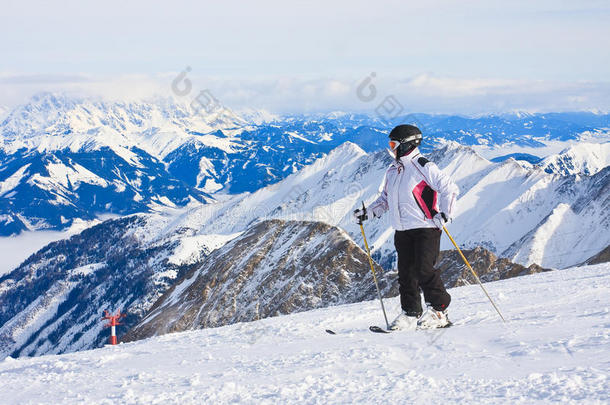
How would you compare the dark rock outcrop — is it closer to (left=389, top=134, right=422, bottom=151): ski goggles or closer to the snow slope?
the snow slope

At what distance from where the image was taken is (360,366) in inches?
337

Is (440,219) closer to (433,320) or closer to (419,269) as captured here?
(419,269)

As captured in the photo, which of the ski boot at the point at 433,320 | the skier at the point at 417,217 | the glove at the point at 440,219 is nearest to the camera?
the glove at the point at 440,219

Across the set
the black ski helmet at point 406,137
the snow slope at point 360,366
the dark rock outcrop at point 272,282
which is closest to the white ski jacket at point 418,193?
the black ski helmet at point 406,137

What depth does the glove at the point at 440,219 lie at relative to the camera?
34.1 feet

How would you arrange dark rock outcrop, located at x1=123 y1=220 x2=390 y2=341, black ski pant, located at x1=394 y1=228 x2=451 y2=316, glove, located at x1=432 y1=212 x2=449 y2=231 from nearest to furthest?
glove, located at x1=432 y1=212 x2=449 y2=231 → black ski pant, located at x1=394 y1=228 x2=451 y2=316 → dark rock outcrop, located at x1=123 y1=220 x2=390 y2=341

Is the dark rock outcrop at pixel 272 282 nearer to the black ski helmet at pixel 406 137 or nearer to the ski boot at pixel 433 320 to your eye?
the ski boot at pixel 433 320

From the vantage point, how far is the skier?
10594mm

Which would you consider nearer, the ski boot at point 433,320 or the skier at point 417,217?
the skier at point 417,217

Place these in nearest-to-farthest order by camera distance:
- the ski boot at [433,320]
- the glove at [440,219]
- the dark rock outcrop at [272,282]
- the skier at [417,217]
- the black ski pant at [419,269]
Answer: the glove at [440,219] < the skier at [417,217] < the black ski pant at [419,269] < the ski boot at [433,320] < the dark rock outcrop at [272,282]

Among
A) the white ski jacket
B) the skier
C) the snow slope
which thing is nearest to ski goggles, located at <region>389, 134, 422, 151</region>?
the skier

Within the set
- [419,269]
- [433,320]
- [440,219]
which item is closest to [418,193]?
[440,219]

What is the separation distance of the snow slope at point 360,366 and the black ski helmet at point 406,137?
12.0 ft

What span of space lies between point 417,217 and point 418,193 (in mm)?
477
